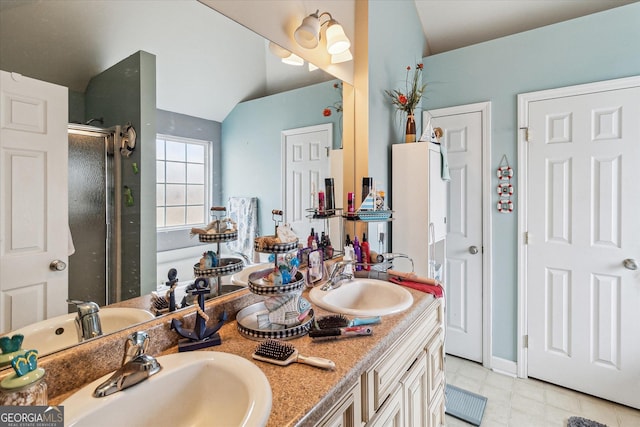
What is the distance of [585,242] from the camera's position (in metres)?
2.09

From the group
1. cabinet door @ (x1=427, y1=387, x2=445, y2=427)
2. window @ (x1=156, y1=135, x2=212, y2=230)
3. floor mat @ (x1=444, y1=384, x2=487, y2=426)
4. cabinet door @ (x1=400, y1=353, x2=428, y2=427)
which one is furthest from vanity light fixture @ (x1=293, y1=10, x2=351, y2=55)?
floor mat @ (x1=444, y1=384, x2=487, y2=426)

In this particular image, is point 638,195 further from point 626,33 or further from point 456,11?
point 456,11

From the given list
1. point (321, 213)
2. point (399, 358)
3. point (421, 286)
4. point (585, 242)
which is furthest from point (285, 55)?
point (585, 242)

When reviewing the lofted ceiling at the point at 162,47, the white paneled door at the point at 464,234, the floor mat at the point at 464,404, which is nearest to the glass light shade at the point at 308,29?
the lofted ceiling at the point at 162,47

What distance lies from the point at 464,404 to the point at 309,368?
1.79 meters

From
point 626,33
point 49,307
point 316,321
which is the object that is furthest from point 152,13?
point 626,33

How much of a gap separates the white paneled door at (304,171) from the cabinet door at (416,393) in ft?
2.62

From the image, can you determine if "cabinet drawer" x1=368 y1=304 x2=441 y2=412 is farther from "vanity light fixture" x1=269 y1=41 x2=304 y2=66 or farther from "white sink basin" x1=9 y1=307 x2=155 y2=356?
"vanity light fixture" x1=269 y1=41 x2=304 y2=66

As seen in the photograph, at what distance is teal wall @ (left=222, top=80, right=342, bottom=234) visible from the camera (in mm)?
1269

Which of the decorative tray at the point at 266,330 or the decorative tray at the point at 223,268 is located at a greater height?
the decorative tray at the point at 223,268

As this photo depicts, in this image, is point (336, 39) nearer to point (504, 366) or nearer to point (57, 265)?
point (57, 265)

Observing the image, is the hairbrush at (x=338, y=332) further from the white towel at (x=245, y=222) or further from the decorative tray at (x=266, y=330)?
the white towel at (x=245, y=222)

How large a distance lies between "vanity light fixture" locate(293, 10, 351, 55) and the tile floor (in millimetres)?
2293

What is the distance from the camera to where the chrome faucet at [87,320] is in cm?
80
